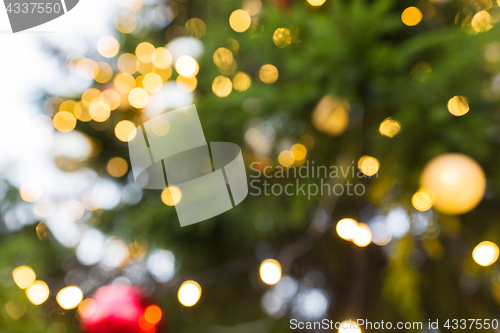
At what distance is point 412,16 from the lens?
1.48 ft

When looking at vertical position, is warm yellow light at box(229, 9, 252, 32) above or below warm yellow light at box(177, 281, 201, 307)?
above

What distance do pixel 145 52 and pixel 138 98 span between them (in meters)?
0.12

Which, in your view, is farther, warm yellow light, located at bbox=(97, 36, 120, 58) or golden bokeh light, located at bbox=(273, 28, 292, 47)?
warm yellow light, located at bbox=(97, 36, 120, 58)

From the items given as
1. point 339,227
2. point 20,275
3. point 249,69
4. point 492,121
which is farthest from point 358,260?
point 20,275

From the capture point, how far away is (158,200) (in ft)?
1.71

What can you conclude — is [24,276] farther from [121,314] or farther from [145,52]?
[145,52]

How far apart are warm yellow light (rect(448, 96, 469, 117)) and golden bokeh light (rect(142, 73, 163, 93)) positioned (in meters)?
0.52

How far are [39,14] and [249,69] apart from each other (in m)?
0.38

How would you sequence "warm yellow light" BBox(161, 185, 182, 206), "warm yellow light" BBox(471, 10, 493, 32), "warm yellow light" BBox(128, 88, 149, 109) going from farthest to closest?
"warm yellow light" BBox(128, 88, 149, 109)
"warm yellow light" BBox(161, 185, 182, 206)
"warm yellow light" BBox(471, 10, 493, 32)

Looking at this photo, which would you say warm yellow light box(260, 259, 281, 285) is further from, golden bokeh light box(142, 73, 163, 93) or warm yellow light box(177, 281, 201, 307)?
golden bokeh light box(142, 73, 163, 93)

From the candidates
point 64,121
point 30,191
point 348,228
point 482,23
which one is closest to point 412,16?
point 482,23

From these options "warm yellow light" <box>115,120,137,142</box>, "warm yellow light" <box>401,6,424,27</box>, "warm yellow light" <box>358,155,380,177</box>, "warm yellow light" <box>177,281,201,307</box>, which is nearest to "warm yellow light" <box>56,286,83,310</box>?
"warm yellow light" <box>177,281,201,307</box>

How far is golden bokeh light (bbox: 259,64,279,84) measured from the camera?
0.45 meters

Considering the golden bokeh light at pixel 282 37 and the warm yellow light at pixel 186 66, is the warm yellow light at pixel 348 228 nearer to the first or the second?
the golden bokeh light at pixel 282 37
